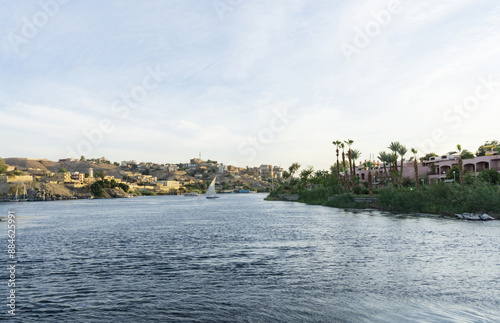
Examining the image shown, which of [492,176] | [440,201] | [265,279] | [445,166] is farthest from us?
[445,166]

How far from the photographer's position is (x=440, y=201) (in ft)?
185

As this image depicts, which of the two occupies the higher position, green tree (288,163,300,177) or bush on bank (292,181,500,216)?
green tree (288,163,300,177)

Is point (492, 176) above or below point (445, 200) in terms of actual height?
above

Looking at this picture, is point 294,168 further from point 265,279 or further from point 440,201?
point 265,279

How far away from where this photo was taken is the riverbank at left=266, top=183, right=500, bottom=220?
48.2 metres

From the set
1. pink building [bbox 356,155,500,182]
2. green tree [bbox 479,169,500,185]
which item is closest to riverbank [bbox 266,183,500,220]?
green tree [bbox 479,169,500,185]

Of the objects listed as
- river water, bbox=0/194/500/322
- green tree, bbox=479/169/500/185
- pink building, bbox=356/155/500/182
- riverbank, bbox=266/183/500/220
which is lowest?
river water, bbox=0/194/500/322

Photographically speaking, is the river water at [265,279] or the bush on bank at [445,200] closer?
the river water at [265,279]

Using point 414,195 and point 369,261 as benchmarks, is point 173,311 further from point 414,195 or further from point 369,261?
point 414,195

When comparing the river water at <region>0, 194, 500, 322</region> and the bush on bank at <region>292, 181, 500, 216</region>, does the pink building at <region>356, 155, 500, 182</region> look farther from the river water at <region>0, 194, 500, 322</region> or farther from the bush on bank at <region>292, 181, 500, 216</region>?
the river water at <region>0, 194, 500, 322</region>

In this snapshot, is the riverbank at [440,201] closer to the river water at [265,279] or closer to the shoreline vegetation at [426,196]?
the shoreline vegetation at [426,196]

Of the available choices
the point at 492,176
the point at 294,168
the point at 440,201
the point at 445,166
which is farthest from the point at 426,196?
the point at 294,168

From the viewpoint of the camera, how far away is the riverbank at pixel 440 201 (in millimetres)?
48250

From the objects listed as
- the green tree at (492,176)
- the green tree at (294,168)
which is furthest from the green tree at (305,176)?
the green tree at (492,176)
